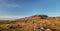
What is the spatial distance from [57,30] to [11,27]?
1300 cm

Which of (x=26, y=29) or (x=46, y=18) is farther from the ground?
(x=46, y=18)

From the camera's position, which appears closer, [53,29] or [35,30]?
Answer: [35,30]

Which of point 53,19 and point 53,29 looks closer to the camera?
point 53,29

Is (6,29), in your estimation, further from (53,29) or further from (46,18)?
(46,18)

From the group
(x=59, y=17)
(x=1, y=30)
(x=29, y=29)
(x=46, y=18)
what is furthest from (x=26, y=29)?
(x=59, y=17)

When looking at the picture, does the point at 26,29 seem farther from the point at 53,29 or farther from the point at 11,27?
the point at 53,29

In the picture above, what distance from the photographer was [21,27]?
3669 centimetres

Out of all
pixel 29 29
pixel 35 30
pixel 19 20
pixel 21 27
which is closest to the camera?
pixel 35 30

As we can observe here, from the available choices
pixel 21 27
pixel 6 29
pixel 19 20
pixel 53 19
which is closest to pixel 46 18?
pixel 53 19

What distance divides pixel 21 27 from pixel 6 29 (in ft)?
14.7

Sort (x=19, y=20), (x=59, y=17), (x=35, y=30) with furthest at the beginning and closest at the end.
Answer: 1. (x=59, y=17)
2. (x=19, y=20)
3. (x=35, y=30)

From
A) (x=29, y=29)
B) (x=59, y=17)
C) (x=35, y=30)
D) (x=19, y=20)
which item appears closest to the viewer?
(x=35, y=30)

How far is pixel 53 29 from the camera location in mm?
36125

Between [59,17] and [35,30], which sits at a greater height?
[59,17]
